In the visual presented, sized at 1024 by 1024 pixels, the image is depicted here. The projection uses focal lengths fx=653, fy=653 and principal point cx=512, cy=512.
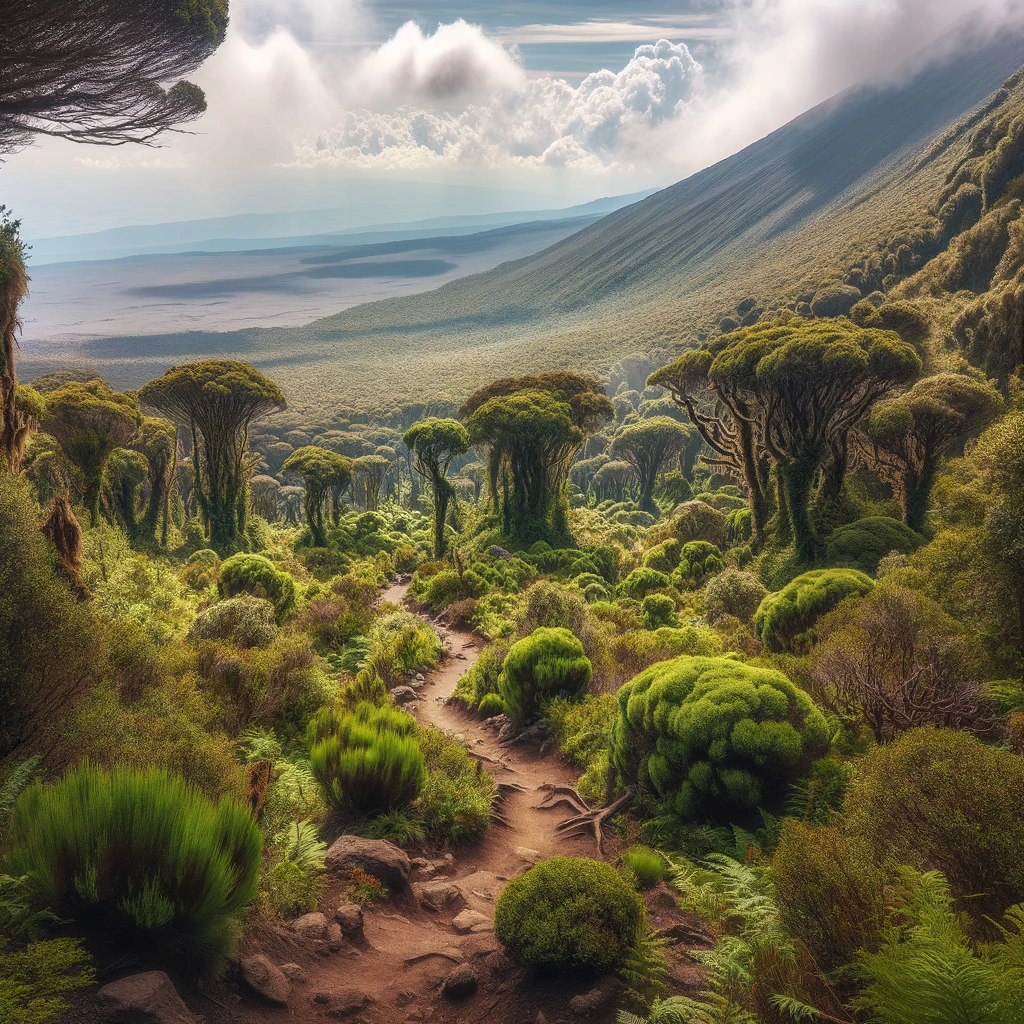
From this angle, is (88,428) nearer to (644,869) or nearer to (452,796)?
(452,796)

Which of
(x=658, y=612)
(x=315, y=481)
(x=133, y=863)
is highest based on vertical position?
(x=315, y=481)

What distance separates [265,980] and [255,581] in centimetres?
1279

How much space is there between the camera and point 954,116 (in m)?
133

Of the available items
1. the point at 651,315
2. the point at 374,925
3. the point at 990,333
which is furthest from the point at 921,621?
the point at 651,315

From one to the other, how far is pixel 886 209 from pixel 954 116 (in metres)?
77.5

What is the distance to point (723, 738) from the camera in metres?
6.67

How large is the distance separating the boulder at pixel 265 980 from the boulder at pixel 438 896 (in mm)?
2050

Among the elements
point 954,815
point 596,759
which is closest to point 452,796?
point 596,759

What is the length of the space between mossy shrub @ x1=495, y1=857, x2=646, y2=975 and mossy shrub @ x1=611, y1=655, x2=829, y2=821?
2014 millimetres

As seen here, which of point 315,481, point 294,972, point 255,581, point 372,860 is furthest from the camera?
point 315,481

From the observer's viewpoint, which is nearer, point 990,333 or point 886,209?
point 990,333

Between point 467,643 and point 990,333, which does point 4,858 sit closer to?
point 467,643

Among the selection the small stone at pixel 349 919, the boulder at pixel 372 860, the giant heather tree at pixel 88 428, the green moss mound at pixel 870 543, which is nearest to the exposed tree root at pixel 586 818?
the boulder at pixel 372 860

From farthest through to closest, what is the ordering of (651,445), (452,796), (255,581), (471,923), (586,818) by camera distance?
(651,445), (255,581), (586,818), (452,796), (471,923)
